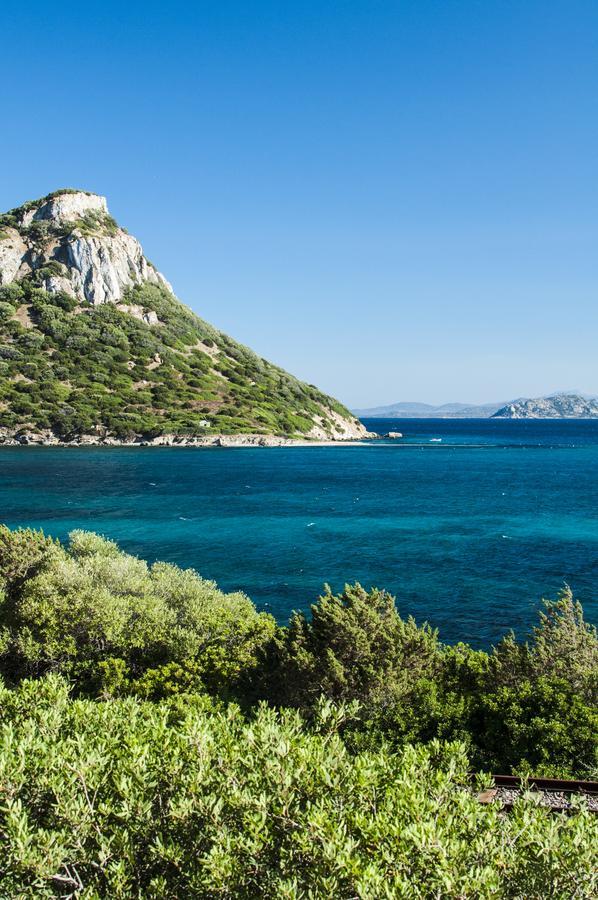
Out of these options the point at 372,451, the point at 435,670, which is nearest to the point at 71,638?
the point at 435,670

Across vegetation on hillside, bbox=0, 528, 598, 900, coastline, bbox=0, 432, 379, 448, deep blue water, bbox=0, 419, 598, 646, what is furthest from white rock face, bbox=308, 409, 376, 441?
vegetation on hillside, bbox=0, 528, 598, 900

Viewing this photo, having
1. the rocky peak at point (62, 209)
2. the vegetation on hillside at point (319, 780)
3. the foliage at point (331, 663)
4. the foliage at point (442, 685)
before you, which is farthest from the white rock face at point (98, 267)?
the vegetation on hillside at point (319, 780)

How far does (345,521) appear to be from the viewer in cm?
6556

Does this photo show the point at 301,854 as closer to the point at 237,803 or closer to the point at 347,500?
the point at 237,803

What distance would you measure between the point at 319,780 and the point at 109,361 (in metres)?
159

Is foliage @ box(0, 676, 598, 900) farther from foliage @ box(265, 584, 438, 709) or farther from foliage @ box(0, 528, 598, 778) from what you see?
foliage @ box(265, 584, 438, 709)

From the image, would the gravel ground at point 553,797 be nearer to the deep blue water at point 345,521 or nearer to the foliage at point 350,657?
the foliage at point 350,657

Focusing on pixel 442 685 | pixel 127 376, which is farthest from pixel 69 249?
pixel 442 685

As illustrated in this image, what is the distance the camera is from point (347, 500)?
7831 centimetres

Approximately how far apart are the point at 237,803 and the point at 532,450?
16295 centimetres

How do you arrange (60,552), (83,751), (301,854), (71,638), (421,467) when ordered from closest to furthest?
(301,854) < (83,751) < (71,638) < (60,552) < (421,467)

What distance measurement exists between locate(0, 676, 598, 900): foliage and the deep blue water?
25.0 meters

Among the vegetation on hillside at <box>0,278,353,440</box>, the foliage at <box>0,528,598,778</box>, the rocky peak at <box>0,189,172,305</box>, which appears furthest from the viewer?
the rocky peak at <box>0,189,172,305</box>

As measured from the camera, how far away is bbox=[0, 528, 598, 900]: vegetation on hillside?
26.3ft
